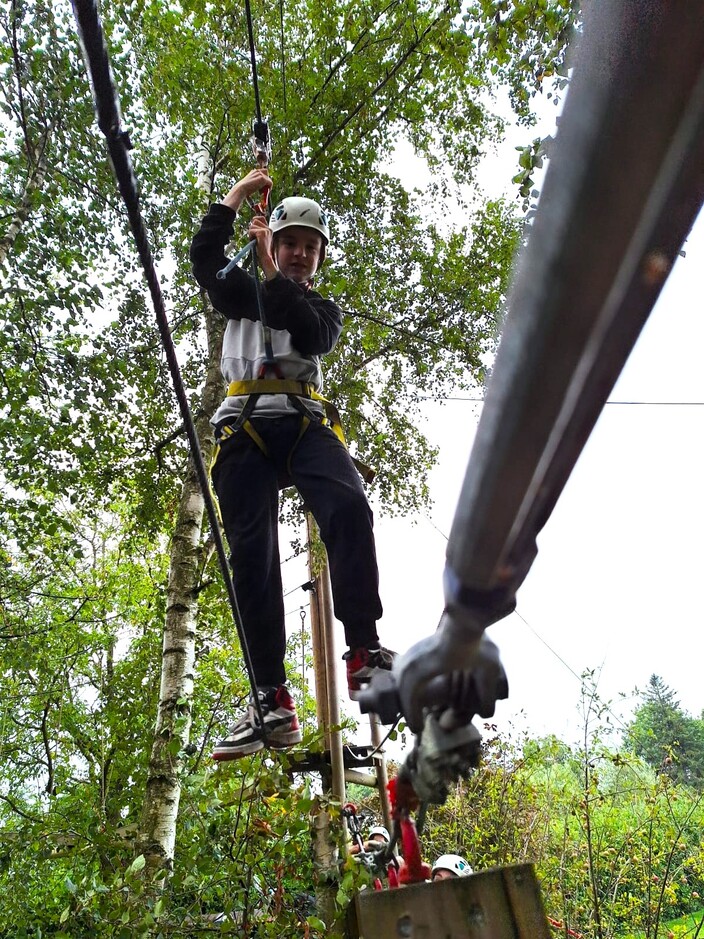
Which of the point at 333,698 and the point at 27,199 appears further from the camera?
the point at 27,199

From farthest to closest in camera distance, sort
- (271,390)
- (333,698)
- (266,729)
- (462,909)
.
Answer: (333,698) → (271,390) → (266,729) → (462,909)

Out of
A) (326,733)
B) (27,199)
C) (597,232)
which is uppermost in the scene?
(27,199)

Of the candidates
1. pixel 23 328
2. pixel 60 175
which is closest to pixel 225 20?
pixel 60 175

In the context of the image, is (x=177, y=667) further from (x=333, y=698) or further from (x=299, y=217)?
(x=299, y=217)

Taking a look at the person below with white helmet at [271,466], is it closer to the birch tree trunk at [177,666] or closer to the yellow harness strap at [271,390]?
the yellow harness strap at [271,390]

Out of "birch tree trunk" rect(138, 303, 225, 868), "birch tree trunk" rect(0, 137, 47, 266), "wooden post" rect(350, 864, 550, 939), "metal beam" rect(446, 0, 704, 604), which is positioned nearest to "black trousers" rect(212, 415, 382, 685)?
"wooden post" rect(350, 864, 550, 939)

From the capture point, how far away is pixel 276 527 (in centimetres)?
237

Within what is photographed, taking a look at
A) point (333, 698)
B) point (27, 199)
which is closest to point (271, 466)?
point (333, 698)

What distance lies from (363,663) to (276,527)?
599 mm

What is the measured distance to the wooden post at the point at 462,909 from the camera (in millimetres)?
1149

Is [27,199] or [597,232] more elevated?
[27,199]

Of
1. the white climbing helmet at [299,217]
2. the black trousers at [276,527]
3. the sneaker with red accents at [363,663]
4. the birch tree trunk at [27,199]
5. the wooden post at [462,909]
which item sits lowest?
the wooden post at [462,909]

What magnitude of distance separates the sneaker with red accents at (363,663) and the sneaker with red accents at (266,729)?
304 millimetres

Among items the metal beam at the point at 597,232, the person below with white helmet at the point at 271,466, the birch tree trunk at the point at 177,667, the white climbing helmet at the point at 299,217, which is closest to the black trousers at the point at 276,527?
the person below with white helmet at the point at 271,466
